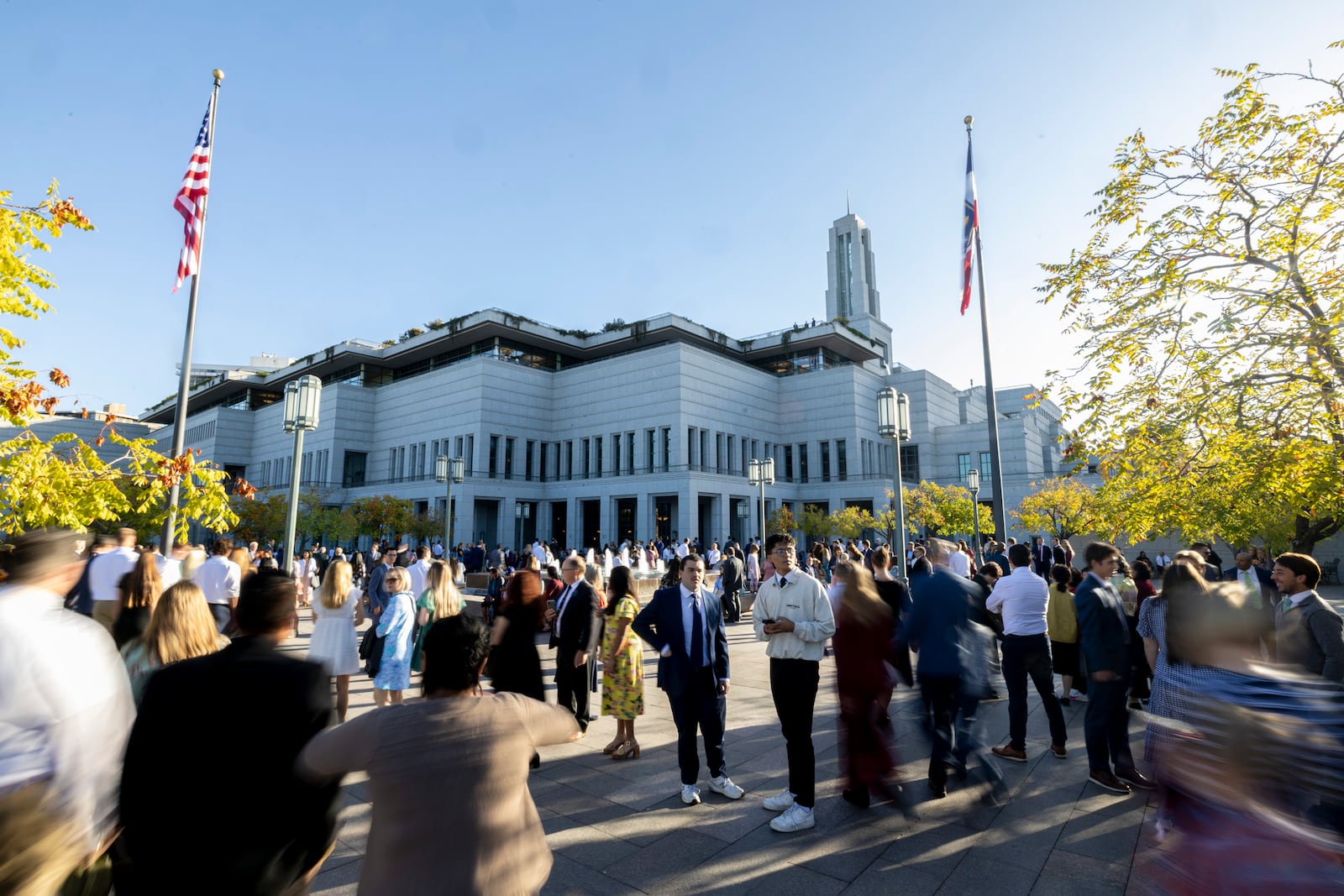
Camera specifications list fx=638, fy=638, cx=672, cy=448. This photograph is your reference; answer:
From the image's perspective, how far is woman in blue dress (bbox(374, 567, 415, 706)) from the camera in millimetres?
6898

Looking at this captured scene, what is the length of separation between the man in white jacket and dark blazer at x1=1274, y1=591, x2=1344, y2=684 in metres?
3.93

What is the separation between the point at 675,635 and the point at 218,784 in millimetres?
3543

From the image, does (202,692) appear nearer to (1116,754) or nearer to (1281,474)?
(1116,754)

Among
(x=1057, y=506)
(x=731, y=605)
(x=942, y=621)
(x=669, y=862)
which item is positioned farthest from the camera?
(x=1057, y=506)

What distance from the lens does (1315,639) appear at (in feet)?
17.2

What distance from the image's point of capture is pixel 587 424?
50.4 m

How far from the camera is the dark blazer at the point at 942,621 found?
5.07m

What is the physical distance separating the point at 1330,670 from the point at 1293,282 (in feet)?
20.3

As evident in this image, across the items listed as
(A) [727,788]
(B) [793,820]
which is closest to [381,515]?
(A) [727,788]

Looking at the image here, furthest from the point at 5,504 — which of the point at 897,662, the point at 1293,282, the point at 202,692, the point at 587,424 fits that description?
the point at 587,424

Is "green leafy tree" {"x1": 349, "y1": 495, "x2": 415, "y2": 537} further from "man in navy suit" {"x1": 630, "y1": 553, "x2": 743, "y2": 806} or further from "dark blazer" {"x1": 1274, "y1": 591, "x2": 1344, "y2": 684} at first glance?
"dark blazer" {"x1": 1274, "y1": 591, "x2": 1344, "y2": 684}

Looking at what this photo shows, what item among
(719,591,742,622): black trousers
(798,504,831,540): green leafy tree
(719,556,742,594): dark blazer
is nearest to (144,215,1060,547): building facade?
(798,504,831,540): green leafy tree

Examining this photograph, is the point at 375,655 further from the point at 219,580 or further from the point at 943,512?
the point at 943,512

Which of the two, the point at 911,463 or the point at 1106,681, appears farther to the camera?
the point at 911,463
